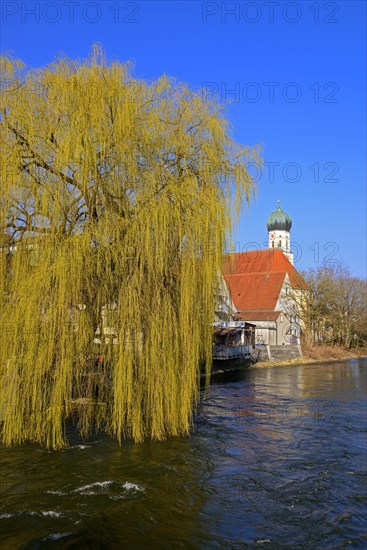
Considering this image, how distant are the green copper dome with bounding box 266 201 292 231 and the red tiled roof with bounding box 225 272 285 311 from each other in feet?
141

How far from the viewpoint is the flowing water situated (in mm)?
7376

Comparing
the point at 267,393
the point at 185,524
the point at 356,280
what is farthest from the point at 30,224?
the point at 356,280

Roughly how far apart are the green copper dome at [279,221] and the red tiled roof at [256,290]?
4296cm

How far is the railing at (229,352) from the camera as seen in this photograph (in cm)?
3609

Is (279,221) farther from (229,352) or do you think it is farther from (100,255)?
(100,255)

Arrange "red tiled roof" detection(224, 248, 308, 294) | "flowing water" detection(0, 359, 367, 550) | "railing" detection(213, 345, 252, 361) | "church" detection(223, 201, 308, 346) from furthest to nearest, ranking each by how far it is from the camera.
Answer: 1. "red tiled roof" detection(224, 248, 308, 294)
2. "church" detection(223, 201, 308, 346)
3. "railing" detection(213, 345, 252, 361)
4. "flowing water" detection(0, 359, 367, 550)

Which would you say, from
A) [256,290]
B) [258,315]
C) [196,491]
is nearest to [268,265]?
[256,290]

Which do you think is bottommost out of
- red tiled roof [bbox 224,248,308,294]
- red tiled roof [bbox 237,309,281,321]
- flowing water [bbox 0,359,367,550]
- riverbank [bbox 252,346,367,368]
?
flowing water [bbox 0,359,367,550]

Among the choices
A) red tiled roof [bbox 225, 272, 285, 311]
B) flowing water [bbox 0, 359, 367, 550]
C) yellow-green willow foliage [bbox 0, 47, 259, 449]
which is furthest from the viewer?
red tiled roof [bbox 225, 272, 285, 311]

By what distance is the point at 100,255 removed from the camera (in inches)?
443

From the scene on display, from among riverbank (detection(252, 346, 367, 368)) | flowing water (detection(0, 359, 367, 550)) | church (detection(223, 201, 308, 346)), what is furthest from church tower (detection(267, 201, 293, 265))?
flowing water (detection(0, 359, 367, 550))

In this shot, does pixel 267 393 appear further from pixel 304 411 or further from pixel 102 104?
pixel 102 104

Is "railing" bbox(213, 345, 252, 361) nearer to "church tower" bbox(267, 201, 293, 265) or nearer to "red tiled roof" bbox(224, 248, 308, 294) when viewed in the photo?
"red tiled roof" bbox(224, 248, 308, 294)

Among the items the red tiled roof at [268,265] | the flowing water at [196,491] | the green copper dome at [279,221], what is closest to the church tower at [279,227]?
the green copper dome at [279,221]
